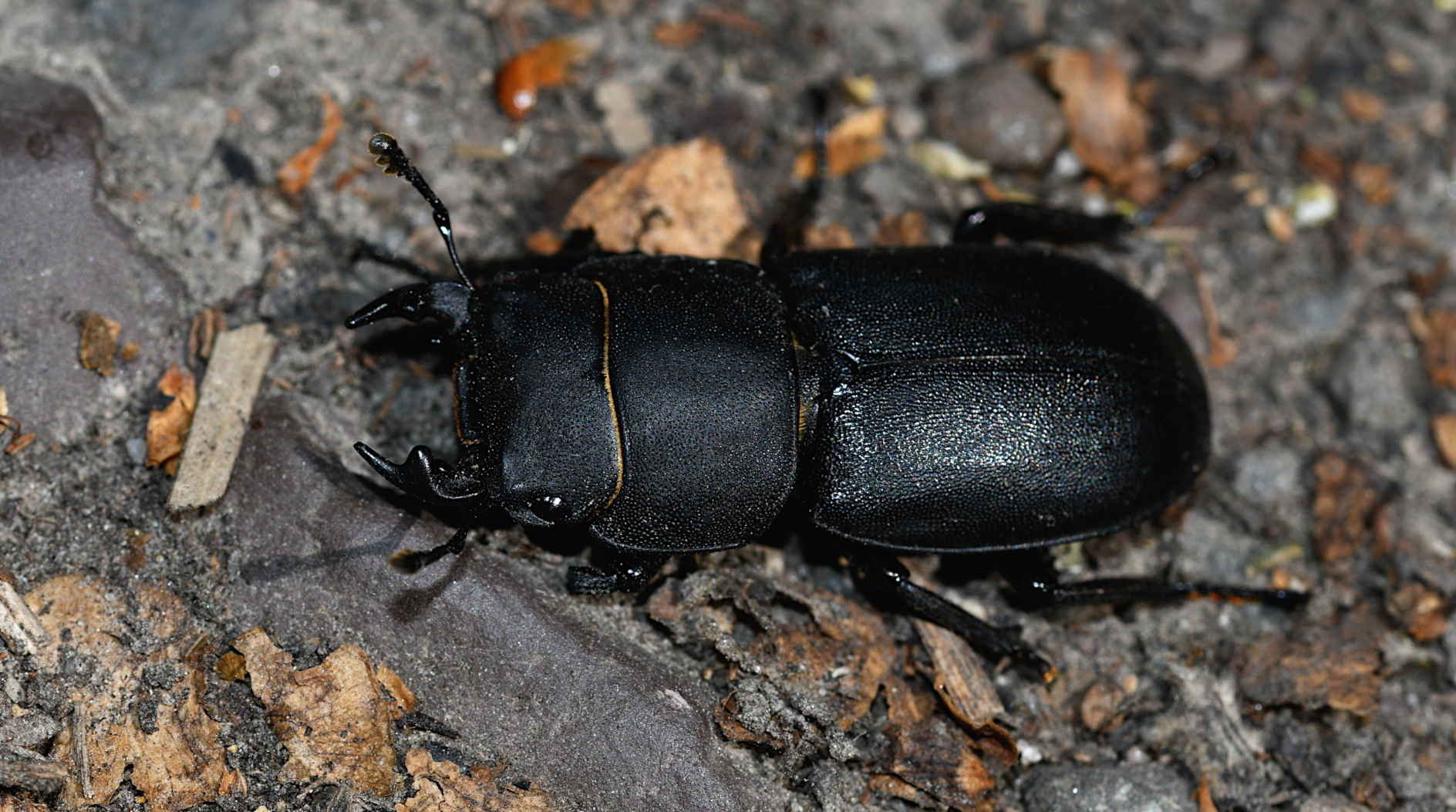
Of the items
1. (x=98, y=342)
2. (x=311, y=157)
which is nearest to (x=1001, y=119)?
(x=311, y=157)

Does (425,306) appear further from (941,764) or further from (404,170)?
(941,764)

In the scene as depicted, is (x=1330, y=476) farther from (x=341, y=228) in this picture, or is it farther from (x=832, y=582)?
(x=341, y=228)

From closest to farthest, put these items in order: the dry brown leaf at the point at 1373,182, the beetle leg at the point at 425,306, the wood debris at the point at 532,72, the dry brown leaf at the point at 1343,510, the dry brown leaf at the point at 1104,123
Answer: the beetle leg at the point at 425,306
the dry brown leaf at the point at 1343,510
the wood debris at the point at 532,72
the dry brown leaf at the point at 1104,123
the dry brown leaf at the point at 1373,182

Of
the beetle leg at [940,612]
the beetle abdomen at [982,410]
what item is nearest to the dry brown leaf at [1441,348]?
the beetle abdomen at [982,410]

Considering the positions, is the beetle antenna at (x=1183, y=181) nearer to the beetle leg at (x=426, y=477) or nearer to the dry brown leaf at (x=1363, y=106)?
the dry brown leaf at (x=1363, y=106)

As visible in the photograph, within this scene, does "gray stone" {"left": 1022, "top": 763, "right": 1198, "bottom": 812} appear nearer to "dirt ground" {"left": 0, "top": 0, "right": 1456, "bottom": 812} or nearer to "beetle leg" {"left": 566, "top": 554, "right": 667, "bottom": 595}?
"dirt ground" {"left": 0, "top": 0, "right": 1456, "bottom": 812}

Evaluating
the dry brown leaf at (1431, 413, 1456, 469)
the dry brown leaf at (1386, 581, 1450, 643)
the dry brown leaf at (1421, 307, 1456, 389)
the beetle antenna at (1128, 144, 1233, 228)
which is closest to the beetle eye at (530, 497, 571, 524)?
the beetle antenna at (1128, 144, 1233, 228)

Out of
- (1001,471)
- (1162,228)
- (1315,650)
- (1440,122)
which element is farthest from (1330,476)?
(1440,122)
